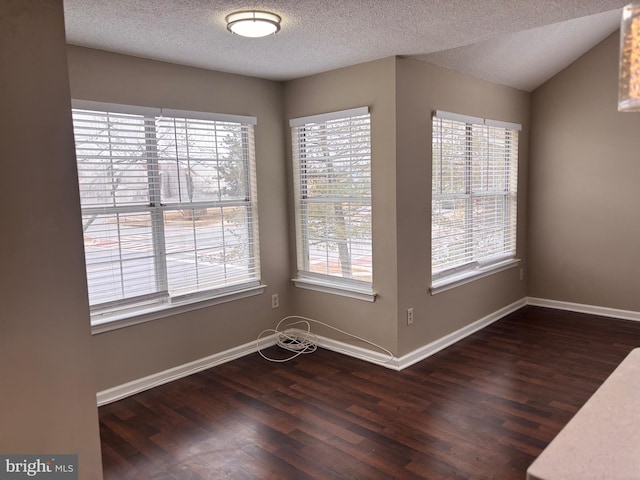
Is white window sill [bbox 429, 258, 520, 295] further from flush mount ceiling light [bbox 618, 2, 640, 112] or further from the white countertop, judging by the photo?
flush mount ceiling light [bbox 618, 2, 640, 112]

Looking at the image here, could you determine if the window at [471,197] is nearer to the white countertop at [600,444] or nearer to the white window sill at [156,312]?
the white window sill at [156,312]

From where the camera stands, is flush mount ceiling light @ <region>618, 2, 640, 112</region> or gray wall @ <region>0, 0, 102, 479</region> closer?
flush mount ceiling light @ <region>618, 2, 640, 112</region>

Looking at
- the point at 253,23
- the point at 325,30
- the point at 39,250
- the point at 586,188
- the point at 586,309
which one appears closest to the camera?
the point at 39,250

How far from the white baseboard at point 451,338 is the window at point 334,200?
22.0 inches

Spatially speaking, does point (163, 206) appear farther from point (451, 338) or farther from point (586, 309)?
point (586, 309)

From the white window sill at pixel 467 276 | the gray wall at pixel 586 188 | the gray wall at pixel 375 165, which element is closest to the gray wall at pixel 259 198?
the gray wall at pixel 375 165

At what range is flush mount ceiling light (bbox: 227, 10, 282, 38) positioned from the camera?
2.39m

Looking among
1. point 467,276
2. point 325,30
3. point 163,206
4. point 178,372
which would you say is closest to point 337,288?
point 467,276

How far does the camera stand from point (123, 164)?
3.07 metres

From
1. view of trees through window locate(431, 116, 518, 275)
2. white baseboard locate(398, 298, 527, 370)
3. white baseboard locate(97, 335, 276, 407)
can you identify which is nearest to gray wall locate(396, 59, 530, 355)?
white baseboard locate(398, 298, 527, 370)

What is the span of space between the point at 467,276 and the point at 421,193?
995 mm

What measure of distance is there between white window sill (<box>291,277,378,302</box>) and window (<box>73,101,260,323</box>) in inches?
17.1

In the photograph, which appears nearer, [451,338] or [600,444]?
[600,444]

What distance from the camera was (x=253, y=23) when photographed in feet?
8.00
